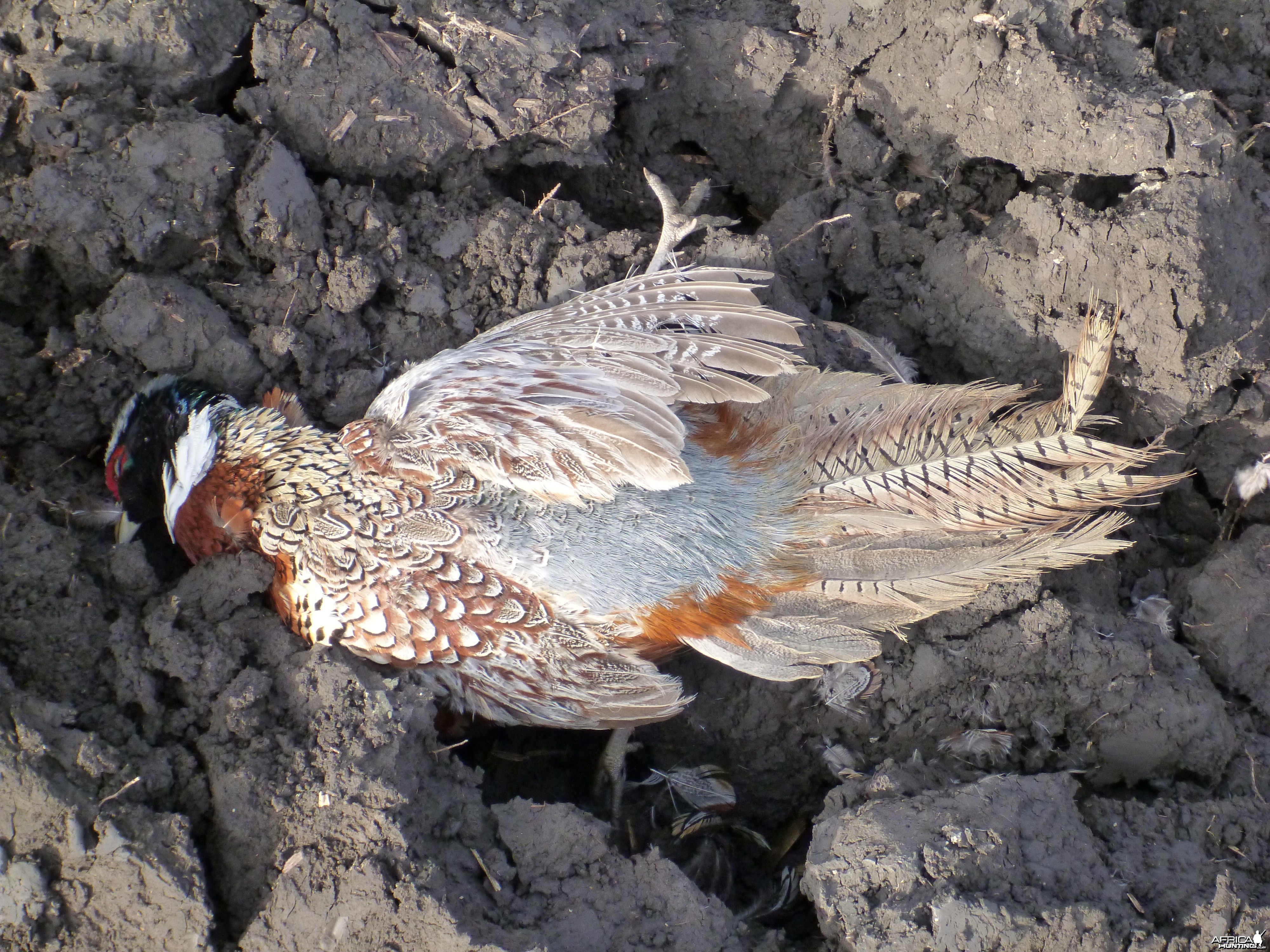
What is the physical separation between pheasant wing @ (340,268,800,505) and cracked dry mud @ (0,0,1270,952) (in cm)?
38

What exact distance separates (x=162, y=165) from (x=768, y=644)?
2.36m

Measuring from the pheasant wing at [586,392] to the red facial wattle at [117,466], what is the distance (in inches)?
29.1

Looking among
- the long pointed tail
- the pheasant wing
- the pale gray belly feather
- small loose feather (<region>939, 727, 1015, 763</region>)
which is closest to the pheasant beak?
the pheasant wing

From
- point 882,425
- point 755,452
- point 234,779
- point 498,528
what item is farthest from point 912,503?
point 234,779

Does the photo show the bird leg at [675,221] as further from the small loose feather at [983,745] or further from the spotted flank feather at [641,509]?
the small loose feather at [983,745]

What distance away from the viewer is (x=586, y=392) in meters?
2.66

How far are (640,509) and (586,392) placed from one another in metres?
0.38

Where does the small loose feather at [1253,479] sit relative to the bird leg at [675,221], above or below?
below

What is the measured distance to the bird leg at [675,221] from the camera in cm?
312

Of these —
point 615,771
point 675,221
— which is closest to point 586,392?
point 675,221

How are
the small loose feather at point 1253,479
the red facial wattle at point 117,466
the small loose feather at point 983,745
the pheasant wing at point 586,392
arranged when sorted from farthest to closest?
the small loose feather at point 1253,479, the red facial wattle at point 117,466, the small loose feather at point 983,745, the pheasant wing at point 586,392

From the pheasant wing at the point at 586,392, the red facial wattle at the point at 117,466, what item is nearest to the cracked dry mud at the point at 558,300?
the red facial wattle at the point at 117,466

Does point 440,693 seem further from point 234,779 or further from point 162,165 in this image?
point 162,165

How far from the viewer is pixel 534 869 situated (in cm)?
247
